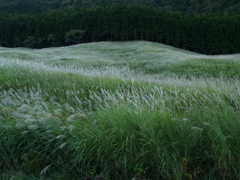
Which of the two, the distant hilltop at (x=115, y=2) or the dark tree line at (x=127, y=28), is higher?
the distant hilltop at (x=115, y=2)

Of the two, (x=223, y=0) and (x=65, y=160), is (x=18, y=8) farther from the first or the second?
(x=65, y=160)

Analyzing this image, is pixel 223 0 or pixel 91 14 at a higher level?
pixel 223 0

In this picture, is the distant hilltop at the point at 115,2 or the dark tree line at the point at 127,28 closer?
the dark tree line at the point at 127,28

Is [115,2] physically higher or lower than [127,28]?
higher

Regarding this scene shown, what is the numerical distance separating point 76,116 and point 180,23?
182ft

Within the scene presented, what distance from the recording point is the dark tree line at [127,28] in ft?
163

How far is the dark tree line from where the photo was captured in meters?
49.7

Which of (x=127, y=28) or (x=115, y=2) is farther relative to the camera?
(x=115, y=2)

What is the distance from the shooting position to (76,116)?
10.8ft

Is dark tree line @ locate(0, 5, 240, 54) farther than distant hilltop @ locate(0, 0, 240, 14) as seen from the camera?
No

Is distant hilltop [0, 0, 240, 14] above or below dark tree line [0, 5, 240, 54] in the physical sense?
above

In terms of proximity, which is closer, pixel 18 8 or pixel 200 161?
pixel 200 161

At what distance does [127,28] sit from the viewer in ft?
175

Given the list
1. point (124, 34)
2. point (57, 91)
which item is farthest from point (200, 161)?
point (124, 34)
